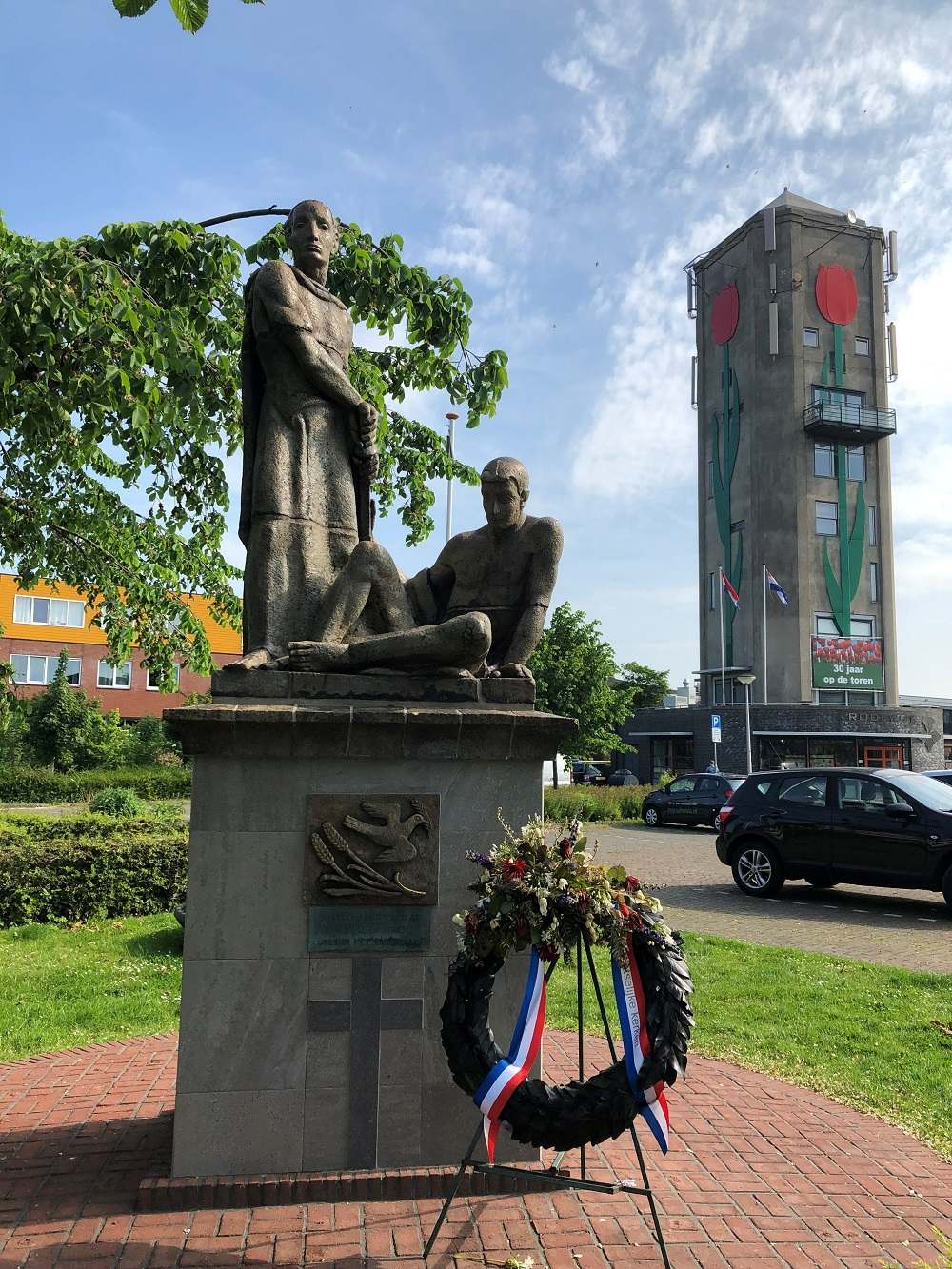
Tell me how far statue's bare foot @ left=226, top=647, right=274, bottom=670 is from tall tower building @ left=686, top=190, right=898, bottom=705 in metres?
36.9

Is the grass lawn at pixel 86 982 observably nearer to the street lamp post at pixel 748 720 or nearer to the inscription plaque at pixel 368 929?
the inscription plaque at pixel 368 929

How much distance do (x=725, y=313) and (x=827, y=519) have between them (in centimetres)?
1033

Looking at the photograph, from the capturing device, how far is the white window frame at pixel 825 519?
40500 millimetres

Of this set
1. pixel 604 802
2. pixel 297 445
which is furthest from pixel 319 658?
pixel 604 802

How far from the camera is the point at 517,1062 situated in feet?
12.2

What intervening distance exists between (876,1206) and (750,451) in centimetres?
3981

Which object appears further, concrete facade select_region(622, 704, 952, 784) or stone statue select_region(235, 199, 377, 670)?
concrete facade select_region(622, 704, 952, 784)

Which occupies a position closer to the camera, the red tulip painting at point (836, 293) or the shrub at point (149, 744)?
the shrub at point (149, 744)

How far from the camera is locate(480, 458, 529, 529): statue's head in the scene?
16.8ft

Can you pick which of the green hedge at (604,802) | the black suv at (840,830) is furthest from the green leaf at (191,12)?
the green hedge at (604,802)

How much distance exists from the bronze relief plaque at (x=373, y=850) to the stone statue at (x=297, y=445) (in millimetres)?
853

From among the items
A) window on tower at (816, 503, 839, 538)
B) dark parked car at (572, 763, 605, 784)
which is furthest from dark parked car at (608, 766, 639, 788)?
window on tower at (816, 503, 839, 538)

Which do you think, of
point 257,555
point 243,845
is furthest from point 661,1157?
point 257,555

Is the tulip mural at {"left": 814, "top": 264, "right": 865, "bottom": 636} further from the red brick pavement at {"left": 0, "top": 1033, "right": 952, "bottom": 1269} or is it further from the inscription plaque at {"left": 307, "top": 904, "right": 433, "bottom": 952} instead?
the inscription plaque at {"left": 307, "top": 904, "right": 433, "bottom": 952}
